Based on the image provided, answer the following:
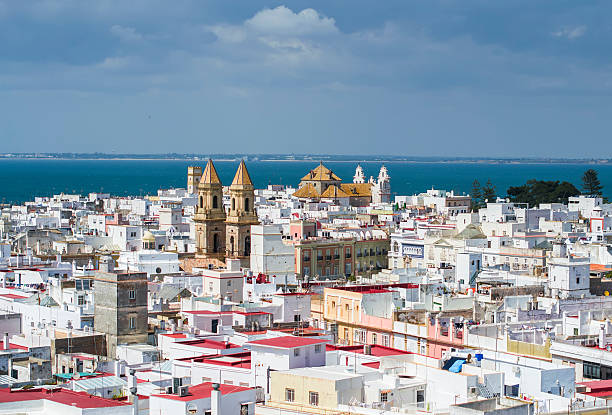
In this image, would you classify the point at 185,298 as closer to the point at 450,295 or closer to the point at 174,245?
the point at 450,295

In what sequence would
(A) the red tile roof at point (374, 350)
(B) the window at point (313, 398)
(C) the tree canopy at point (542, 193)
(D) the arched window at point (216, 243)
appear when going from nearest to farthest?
(B) the window at point (313, 398) → (A) the red tile roof at point (374, 350) → (D) the arched window at point (216, 243) → (C) the tree canopy at point (542, 193)

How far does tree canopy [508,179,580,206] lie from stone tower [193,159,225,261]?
4948 centimetres

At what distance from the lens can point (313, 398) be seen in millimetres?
28234

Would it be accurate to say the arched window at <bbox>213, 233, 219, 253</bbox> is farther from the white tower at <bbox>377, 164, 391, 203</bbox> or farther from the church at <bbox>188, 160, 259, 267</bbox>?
the white tower at <bbox>377, 164, 391, 203</bbox>

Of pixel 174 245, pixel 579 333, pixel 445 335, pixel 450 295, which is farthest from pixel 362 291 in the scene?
pixel 174 245

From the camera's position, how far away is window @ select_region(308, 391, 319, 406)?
92.1 ft

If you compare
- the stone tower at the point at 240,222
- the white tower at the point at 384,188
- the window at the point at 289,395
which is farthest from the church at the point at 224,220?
the white tower at the point at 384,188

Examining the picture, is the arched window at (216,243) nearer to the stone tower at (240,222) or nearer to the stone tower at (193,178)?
the stone tower at (240,222)

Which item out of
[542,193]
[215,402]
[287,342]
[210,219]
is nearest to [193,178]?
[542,193]

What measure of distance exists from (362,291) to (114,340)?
10625mm

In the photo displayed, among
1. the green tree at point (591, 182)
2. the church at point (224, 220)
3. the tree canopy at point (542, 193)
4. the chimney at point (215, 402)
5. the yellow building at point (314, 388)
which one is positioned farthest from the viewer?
the green tree at point (591, 182)

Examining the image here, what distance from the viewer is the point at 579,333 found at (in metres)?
39.9

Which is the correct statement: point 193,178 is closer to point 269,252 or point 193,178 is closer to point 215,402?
point 269,252

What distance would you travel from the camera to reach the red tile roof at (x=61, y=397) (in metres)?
26.1
